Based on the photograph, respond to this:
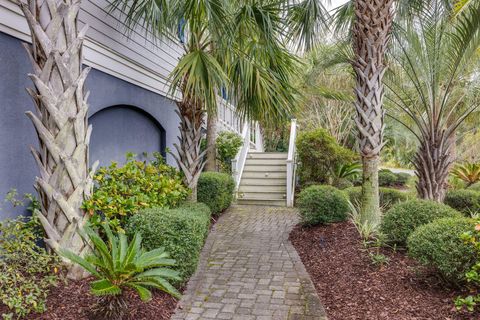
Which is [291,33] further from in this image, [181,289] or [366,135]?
[181,289]

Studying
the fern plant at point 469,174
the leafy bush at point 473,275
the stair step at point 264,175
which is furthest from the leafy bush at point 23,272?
the fern plant at point 469,174

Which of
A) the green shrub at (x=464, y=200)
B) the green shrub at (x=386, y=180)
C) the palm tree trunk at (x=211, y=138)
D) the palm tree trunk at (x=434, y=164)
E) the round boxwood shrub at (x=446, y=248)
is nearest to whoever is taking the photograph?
the round boxwood shrub at (x=446, y=248)

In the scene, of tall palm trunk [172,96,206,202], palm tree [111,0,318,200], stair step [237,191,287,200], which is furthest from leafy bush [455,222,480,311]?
stair step [237,191,287,200]

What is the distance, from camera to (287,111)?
5.66 meters

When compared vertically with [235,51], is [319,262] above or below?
below

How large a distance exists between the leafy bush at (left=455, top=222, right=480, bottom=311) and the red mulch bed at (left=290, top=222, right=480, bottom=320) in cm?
10

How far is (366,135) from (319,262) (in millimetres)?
2094

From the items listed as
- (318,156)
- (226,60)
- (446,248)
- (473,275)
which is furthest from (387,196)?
(473,275)

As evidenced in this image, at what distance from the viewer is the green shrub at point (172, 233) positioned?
3809mm

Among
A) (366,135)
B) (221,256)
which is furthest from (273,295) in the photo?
(366,135)

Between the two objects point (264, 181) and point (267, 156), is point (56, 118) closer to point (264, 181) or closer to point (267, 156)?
point (264, 181)

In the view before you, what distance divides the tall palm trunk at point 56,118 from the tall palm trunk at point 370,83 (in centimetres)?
408

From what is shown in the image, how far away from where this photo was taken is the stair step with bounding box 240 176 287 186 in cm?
1067

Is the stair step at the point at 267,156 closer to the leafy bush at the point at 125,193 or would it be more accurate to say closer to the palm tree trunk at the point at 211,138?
the palm tree trunk at the point at 211,138
